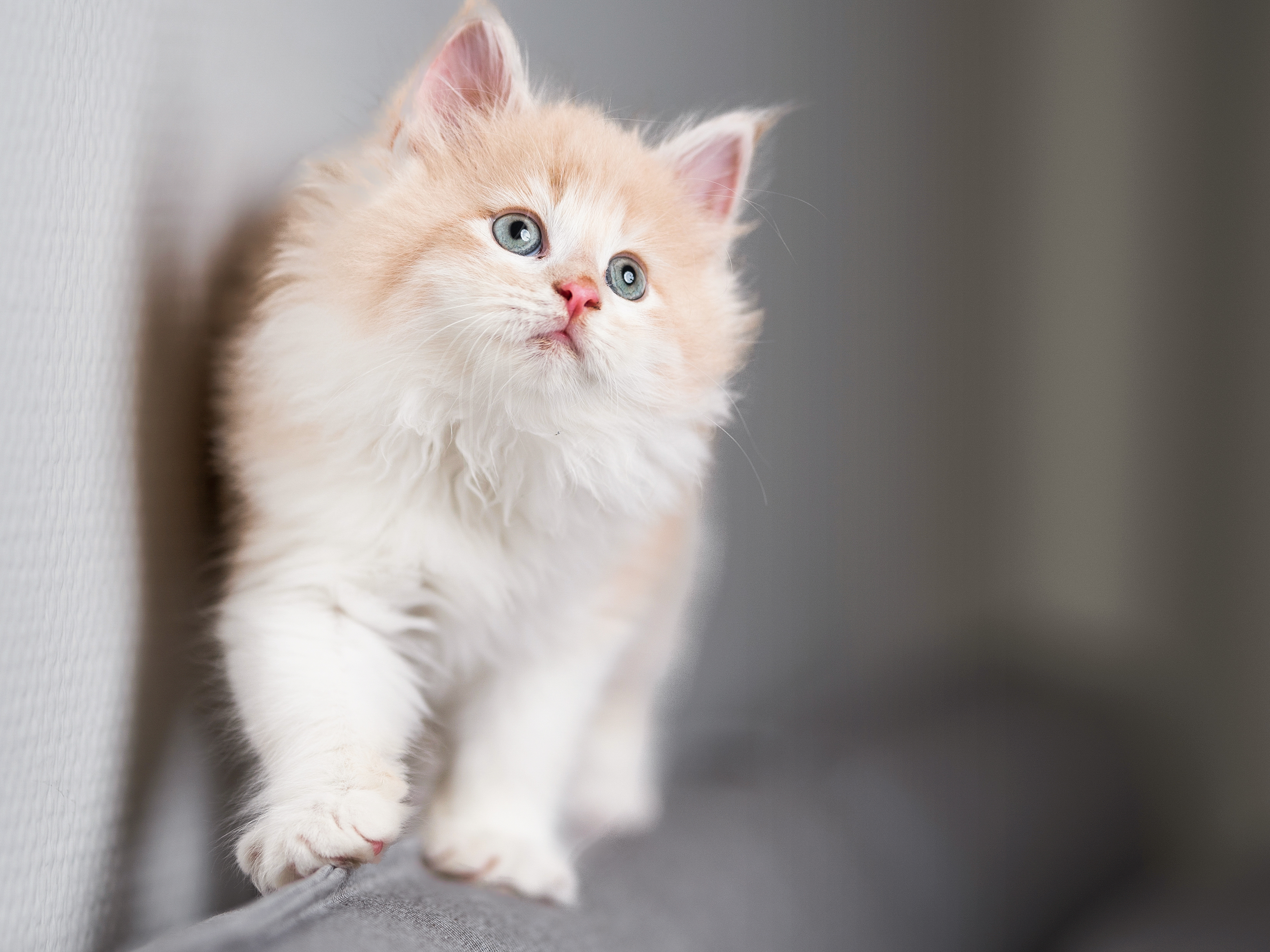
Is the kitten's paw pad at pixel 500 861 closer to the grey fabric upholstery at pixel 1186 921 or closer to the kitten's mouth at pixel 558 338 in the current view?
the kitten's mouth at pixel 558 338

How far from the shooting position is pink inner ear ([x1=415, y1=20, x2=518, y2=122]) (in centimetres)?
74

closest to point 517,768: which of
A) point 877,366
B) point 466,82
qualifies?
point 466,82

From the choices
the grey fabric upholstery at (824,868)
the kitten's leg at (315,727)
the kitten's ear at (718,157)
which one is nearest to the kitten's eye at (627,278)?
the kitten's ear at (718,157)

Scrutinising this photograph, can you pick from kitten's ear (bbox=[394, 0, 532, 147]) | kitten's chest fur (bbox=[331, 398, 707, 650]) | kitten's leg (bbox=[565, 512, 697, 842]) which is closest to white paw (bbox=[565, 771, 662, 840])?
kitten's leg (bbox=[565, 512, 697, 842])

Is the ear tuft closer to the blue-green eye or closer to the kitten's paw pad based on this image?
the blue-green eye

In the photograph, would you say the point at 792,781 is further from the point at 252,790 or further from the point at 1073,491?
the point at 1073,491

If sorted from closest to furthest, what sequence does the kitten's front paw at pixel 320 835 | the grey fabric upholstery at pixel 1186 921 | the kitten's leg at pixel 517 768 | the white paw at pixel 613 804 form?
1. the kitten's front paw at pixel 320 835
2. the kitten's leg at pixel 517 768
3. the white paw at pixel 613 804
4. the grey fabric upholstery at pixel 1186 921

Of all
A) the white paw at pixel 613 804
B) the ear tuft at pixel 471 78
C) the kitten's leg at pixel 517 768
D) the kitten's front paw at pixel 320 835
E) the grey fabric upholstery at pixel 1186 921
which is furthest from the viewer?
the grey fabric upholstery at pixel 1186 921

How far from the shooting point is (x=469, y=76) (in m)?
0.76

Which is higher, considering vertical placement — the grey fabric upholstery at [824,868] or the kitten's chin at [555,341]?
the kitten's chin at [555,341]

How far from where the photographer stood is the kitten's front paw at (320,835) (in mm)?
621

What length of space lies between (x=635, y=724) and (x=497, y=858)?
1.32 ft

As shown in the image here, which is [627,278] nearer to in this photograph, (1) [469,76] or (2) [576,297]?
(2) [576,297]

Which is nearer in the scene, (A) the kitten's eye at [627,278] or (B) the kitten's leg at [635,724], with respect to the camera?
(A) the kitten's eye at [627,278]
